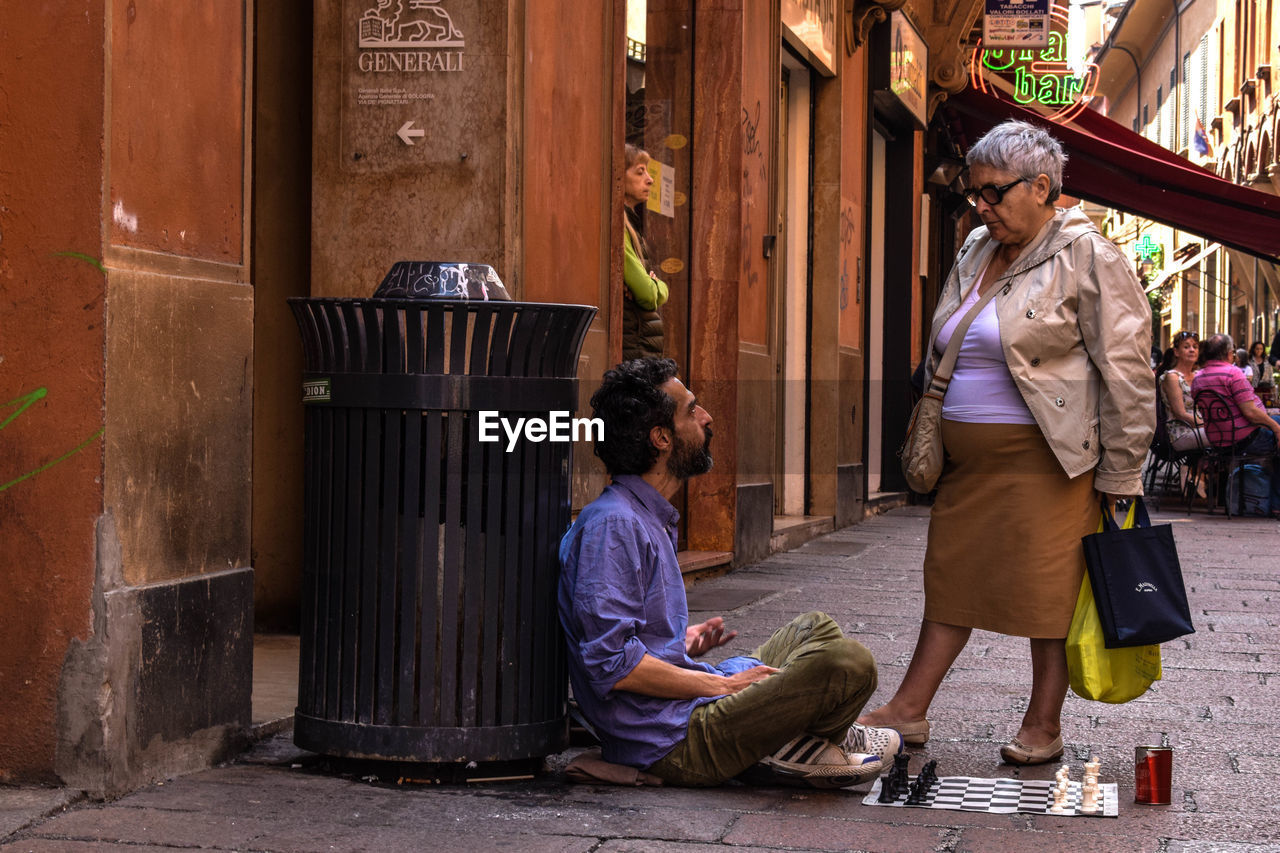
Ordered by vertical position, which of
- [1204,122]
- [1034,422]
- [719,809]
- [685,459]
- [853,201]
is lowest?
[719,809]

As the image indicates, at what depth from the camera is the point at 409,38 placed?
18.9 ft

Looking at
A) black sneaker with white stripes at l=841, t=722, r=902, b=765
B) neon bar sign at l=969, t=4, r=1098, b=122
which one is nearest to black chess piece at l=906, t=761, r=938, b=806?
black sneaker with white stripes at l=841, t=722, r=902, b=765

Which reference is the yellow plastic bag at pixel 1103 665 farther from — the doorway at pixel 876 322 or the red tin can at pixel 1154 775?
the doorway at pixel 876 322

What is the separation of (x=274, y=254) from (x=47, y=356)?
2.44m

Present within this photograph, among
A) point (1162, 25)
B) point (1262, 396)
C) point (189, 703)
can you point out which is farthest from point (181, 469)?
point (1162, 25)

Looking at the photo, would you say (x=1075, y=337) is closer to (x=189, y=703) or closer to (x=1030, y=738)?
(x=1030, y=738)

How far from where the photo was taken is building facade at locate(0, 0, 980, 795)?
3615mm

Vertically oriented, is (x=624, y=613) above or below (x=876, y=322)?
below

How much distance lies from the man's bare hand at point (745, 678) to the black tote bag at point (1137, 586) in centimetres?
96

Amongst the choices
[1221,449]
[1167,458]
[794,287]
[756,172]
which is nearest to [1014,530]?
[756,172]

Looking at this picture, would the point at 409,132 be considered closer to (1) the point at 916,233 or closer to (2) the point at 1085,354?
(2) the point at 1085,354

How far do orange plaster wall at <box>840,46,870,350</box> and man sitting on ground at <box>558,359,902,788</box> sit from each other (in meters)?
8.29

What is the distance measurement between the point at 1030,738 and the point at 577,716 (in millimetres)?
1251

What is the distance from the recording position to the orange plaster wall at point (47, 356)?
3600 mm
